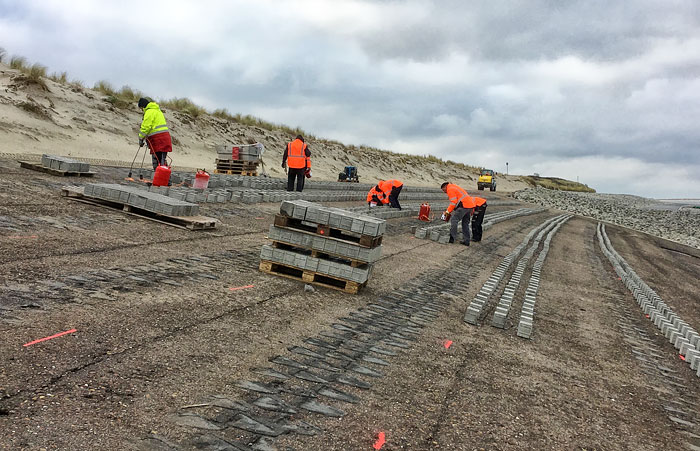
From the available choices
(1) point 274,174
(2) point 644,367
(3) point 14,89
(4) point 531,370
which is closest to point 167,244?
(4) point 531,370

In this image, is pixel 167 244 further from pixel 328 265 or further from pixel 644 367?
pixel 644 367

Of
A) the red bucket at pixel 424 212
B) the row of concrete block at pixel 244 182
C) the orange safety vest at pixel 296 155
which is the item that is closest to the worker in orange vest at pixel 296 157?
the orange safety vest at pixel 296 155

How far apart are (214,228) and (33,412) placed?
680cm

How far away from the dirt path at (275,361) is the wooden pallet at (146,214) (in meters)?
0.57

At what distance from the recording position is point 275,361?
4.15 metres

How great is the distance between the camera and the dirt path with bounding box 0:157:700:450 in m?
3.10

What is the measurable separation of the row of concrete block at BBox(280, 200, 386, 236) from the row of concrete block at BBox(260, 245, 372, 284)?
0.50m

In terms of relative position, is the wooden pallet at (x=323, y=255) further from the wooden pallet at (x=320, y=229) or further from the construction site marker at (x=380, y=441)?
the construction site marker at (x=380, y=441)

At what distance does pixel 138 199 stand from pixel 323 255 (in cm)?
395

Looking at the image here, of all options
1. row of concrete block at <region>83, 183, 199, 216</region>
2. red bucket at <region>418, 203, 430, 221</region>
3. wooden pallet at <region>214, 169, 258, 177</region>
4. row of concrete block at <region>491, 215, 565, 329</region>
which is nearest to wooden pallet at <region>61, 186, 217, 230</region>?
row of concrete block at <region>83, 183, 199, 216</region>

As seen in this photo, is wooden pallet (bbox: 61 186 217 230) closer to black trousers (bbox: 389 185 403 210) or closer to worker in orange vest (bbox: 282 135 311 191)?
worker in orange vest (bbox: 282 135 311 191)

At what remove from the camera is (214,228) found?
31.2 ft

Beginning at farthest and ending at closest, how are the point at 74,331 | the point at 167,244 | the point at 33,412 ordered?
the point at 167,244
the point at 74,331
the point at 33,412

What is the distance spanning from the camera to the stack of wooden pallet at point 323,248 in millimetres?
6645
